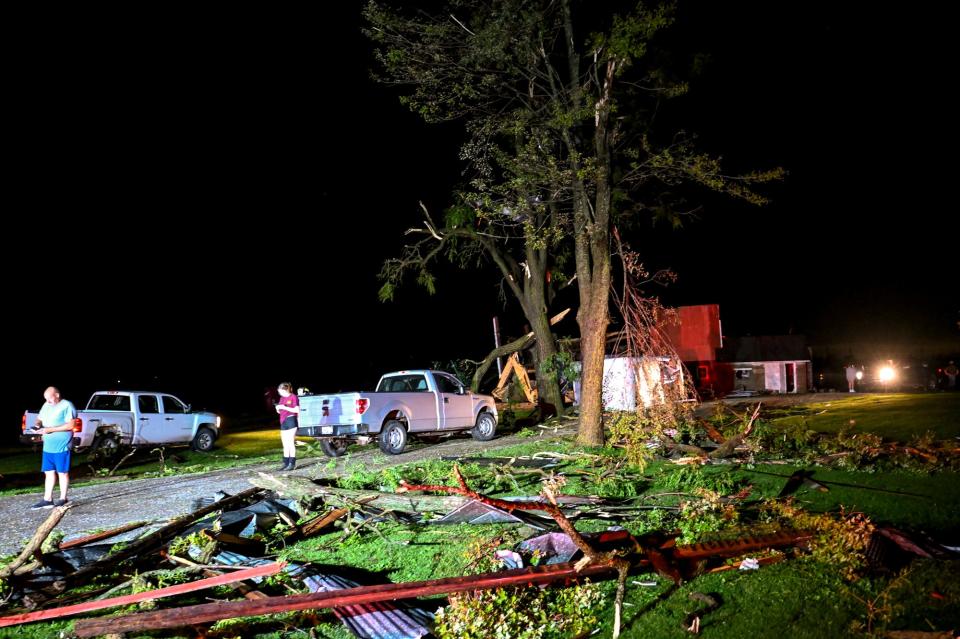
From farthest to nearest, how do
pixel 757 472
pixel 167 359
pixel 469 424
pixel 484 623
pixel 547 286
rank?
pixel 167 359, pixel 547 286, pixel 469 424, pixel 757 472, pixel 484 623

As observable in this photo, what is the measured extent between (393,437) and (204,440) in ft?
24.6

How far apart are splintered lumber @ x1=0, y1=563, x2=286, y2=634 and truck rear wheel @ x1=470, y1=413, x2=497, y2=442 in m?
12.6

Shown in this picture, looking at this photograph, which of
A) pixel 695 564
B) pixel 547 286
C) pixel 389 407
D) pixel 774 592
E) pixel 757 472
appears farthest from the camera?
pixel 547 286

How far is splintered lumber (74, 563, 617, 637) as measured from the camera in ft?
15.5

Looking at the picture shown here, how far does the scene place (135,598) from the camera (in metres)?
5.53

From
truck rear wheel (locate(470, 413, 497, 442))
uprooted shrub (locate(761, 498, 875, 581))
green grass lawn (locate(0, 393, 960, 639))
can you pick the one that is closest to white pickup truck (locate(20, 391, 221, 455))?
truck rear wheel (locate(470, 413, 497, 442))

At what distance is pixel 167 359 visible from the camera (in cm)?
4838

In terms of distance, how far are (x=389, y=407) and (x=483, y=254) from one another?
1306 cm

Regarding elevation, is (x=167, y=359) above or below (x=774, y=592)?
above

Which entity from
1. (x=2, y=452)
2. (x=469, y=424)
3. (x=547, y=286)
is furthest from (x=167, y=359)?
(x=469, y=424)

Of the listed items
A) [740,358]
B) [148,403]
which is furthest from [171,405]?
[740,358]

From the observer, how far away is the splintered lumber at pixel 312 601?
15.5 ft

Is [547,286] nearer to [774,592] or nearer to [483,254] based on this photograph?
[483,254]

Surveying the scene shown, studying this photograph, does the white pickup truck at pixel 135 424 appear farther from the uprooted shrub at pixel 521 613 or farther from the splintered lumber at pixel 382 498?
the uprooted shrub at pixel 521 613
